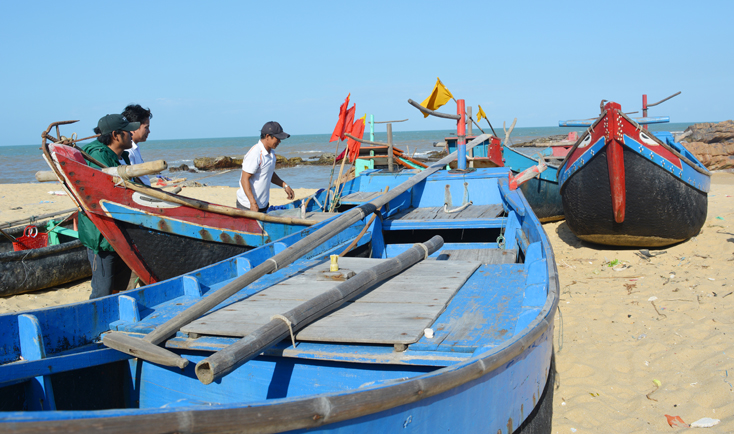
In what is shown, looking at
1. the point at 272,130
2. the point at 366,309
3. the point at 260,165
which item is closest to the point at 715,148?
the point at 272,130

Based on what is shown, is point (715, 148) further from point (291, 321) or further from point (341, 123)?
point (291, 321)

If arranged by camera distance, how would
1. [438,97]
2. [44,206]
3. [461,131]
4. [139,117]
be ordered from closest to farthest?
[139,117] < [461,131] < [438,97] < [44,206]

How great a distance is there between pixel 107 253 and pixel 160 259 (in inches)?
19.2

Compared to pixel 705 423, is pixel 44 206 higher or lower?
higher

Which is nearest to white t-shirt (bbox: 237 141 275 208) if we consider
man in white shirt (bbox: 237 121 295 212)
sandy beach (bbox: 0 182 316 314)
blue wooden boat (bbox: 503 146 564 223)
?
man in white shirt (bbox: 237 121 295 212)

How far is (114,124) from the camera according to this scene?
4055mm

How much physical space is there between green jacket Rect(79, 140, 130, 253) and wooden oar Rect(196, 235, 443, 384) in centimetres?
250

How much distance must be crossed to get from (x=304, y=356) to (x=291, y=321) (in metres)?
0.16

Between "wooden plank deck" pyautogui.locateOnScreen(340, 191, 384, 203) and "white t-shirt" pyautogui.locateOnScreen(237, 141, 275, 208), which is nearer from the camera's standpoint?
"white t-shirt" pyautogui.locateOnScreen(237, 141, 275, 208)

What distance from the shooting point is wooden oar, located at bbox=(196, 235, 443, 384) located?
1.84m

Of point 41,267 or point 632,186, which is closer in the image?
point 41,267

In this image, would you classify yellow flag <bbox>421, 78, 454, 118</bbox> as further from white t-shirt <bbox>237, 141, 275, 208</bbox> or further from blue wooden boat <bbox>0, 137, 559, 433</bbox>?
blue wooden boat <bbox>0, 137, 559, 433</bbox>

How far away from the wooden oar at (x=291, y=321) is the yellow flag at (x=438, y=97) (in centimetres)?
428

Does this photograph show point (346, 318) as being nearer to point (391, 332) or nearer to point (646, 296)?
point (391, 332)
